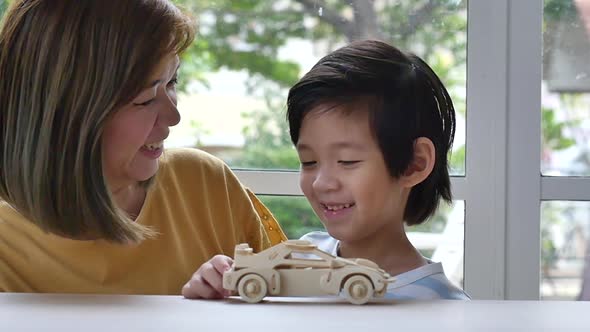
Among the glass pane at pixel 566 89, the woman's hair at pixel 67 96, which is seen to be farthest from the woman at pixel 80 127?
the glass pane at pixel 566 89

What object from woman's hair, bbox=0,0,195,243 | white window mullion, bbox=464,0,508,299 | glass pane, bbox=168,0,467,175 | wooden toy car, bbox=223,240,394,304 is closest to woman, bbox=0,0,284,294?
woman's hair, bbox=0,0,195,243

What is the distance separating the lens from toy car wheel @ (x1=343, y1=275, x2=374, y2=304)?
93cm

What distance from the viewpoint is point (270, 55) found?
1.79 meters

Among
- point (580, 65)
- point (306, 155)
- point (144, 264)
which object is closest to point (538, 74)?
point (580, 65)

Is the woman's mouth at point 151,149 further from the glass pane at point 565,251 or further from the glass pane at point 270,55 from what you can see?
the glass pane at point 565,251

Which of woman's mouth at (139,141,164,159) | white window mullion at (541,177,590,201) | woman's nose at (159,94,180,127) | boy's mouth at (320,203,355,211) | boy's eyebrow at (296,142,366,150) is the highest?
woman's nose at (159,94,180,127)

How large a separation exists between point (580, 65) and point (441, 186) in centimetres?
49

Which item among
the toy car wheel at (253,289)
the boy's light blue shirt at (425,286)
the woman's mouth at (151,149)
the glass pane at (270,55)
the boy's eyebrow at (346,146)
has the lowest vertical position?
the boy's light blue shirt at (425,286)

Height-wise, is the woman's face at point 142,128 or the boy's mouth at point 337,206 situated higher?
the woman's face at point 142,128

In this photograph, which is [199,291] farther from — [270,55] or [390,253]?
[270,55]

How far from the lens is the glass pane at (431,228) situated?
1.78 meters

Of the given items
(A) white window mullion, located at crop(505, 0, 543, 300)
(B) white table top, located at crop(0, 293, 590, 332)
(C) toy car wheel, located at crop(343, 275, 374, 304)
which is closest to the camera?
(B) white table top, located at crop(0, 293, 590, 332)

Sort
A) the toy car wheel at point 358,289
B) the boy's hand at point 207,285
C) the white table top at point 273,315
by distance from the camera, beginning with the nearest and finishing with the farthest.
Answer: the white table top at point 273,315, the toy car wheel at point 358,289, the boy's hand at point 207,285

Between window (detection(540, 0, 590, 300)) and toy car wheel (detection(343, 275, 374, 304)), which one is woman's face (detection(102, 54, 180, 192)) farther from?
window (detection(540, 0, 590, 300))
